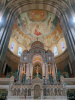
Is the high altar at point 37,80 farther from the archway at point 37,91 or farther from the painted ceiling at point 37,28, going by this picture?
the painted ceiling at point 37,28

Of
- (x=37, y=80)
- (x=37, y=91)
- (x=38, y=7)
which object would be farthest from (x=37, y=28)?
(x=37, y=91)

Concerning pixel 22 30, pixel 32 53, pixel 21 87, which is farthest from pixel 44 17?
pixel 21 87

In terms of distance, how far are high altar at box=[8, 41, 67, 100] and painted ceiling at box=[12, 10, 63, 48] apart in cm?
844

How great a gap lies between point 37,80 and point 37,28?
19.2 m

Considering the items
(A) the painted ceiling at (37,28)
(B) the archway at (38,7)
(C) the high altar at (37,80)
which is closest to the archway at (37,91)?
(C) the high altar at (37,80)

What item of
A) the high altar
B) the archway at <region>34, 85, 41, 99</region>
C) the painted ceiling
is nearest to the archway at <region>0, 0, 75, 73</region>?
the painted ceiling

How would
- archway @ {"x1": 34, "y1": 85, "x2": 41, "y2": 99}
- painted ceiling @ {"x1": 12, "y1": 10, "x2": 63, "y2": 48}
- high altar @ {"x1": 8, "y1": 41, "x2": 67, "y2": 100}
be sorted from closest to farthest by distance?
archway @ {"x1": 34, "y1": 85, "x2": 41, "y2": 99}
high altar @ {"x1": 8, "y1": 41, "x2": 67, "y2": 100}
painted ceiling @ {"x1": 12, "y1": 10, "x2": 63, "y2": 48}

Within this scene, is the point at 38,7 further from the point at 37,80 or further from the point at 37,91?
the point at 37,91

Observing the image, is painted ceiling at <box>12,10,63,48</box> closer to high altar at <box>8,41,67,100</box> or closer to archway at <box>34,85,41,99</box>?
high altar at <box>8,41,67,100</box>

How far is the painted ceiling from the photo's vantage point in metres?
21.6

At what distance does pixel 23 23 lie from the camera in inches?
900

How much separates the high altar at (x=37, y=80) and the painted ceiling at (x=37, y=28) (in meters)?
8.44

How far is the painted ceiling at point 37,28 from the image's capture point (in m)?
21.6

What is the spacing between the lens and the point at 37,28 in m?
25.0
